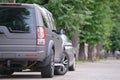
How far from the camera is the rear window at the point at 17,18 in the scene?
1491 cm

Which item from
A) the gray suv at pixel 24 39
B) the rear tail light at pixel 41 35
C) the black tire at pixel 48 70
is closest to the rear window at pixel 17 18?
the gray suv at pixel 24 39

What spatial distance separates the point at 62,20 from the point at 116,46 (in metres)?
56.9

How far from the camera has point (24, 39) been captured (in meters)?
14.8

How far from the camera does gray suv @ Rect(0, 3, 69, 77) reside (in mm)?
14773

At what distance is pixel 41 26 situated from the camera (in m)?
15.0

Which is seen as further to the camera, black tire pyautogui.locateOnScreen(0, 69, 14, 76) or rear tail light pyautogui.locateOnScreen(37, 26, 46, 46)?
black tire pyautogui.locateOnScreen(0, 69, 14, 76)

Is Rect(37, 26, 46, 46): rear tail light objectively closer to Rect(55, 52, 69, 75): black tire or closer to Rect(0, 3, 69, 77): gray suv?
Rect(0, 3, 69, 77): gray suv

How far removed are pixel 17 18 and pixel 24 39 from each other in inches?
26.8

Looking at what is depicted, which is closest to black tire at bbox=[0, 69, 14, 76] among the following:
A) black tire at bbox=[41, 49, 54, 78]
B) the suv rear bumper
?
black tire at bbox=[41, 49, 54, 78]

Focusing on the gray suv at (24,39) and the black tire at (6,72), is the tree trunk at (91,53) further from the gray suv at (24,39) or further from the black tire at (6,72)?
the gray suv at (24,39)

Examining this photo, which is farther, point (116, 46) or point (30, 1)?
point (116, 46)

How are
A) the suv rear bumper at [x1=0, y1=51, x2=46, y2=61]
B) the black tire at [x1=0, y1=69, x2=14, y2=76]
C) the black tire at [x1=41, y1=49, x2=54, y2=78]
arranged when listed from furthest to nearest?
the black tire at [x1=0, y1=69, x2=14, y2=76] < the black tire at [x1=41, y1=49, x2=54, y2=78] < the suv rear bumper at [x1=0, y1=51, x2=46, y2=61]

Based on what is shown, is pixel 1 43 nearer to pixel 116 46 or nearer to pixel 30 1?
pixel 30 1

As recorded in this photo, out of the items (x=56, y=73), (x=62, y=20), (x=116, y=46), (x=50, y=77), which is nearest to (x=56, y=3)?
(x=62, y=20)
